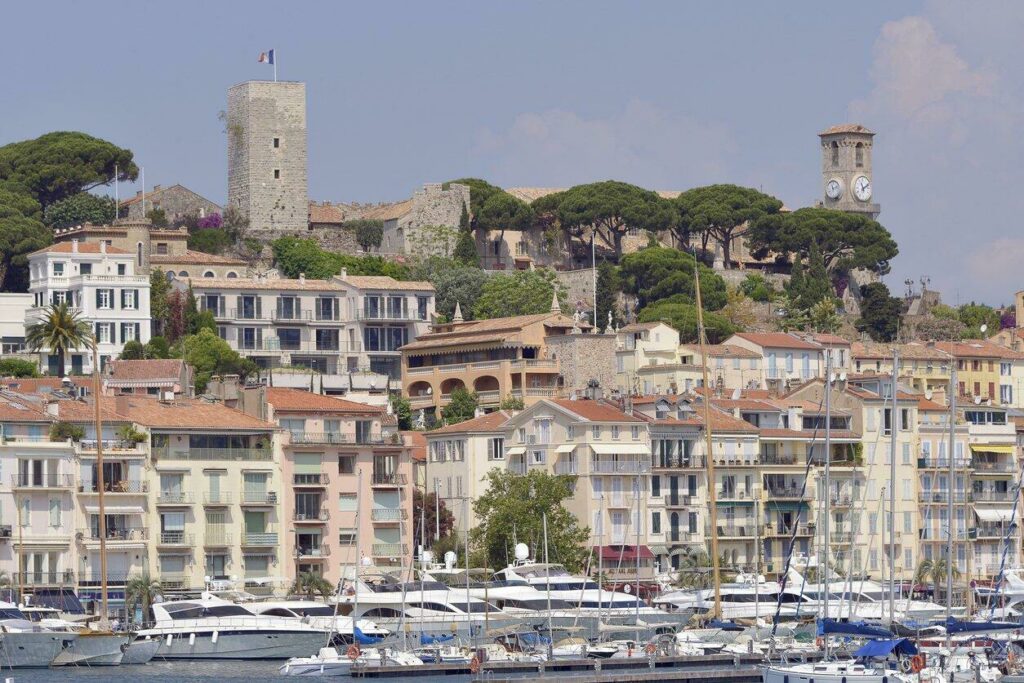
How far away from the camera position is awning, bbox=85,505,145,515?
267 feet

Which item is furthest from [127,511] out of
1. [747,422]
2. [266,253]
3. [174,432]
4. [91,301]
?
[266,253]

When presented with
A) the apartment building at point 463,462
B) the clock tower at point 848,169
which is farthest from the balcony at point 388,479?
the clock tower at point 848,169

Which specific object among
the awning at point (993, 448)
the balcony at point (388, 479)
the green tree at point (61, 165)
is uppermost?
the green tree at point (61, 165)

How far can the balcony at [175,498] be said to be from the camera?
8275cm

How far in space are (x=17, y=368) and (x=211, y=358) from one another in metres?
8.95

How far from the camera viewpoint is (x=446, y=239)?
149 m

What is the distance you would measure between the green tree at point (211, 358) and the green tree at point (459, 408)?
8.88 m

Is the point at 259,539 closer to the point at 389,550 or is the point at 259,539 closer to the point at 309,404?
the point at 389,550

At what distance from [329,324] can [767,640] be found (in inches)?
2192

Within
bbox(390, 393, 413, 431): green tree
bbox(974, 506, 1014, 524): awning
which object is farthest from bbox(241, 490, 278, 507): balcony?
bbox(974, 506, 1014, 524): awning

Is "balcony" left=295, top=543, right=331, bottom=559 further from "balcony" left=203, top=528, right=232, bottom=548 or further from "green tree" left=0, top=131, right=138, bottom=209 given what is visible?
"green tree" left=0, top=131, right=138, bottom=209

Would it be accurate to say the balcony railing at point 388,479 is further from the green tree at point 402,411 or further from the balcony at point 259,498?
the green tree at point 402,411

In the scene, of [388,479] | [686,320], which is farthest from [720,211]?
[388,479]

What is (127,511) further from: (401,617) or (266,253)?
(266,253)
